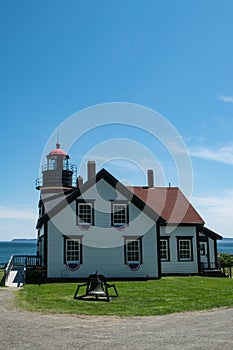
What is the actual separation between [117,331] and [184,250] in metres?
17.6

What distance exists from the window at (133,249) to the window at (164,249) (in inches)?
111

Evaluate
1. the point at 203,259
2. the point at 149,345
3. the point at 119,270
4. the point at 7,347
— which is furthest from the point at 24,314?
the point at 203,259

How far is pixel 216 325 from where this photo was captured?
9.94 m

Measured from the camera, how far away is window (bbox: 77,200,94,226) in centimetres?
2357

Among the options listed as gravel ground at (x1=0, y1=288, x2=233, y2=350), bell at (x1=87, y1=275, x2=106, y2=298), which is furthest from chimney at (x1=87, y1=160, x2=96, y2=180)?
gravel ground at (x1=0, y1=288, x2=233, y2=350)

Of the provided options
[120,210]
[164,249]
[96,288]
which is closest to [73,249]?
[120,210]

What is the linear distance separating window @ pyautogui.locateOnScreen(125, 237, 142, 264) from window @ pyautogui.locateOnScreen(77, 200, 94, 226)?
2414mm

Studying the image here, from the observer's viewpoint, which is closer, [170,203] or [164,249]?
[164,249]

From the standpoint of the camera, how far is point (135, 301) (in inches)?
552

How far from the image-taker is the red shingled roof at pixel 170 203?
27.2 metres

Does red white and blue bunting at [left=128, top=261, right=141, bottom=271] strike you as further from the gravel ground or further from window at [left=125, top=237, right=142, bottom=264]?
the gravel ground

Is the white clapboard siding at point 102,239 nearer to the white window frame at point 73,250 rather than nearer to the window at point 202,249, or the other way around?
the white window frame at point 73,250

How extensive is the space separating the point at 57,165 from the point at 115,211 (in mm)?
7359

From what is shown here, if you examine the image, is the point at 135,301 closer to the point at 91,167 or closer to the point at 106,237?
the point at 106,237
